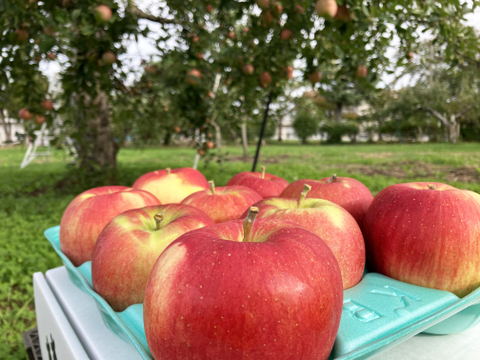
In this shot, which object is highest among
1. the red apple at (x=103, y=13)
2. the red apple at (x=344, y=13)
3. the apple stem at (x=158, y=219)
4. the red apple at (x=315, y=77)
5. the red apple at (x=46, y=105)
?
the red apple at (x=103, y=13)

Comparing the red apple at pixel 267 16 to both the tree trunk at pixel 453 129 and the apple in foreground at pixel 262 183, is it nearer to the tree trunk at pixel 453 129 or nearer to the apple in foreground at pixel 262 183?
the apple in foreground at pixel 262 183

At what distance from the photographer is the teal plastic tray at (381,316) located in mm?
586

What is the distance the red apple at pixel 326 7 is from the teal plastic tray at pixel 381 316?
141 centimetres

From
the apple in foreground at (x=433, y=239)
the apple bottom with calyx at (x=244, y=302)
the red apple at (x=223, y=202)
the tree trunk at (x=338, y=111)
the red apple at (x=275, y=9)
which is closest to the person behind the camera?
the apple bottom with calyx at (x=244, y=302)

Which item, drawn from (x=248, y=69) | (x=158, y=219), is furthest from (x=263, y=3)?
(x=158, y=219)

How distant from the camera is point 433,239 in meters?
0.80

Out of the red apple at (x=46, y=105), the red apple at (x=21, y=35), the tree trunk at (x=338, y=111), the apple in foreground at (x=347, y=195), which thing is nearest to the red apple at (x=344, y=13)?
the apple in foreground at (x=347, y=195)

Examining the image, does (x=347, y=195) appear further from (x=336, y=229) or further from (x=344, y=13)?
(x=344, y=13)

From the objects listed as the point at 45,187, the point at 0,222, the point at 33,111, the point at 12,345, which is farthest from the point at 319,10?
the point at 45,187

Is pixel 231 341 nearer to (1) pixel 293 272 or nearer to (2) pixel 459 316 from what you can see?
(1) pixel 293 272

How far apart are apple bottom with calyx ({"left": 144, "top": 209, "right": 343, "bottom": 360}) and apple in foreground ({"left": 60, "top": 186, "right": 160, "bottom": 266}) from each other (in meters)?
0.56

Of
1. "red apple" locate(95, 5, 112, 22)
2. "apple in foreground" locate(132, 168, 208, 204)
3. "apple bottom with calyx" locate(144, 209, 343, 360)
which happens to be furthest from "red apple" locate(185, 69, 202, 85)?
"apple bottom with calyx" locate(144, 209, 343, 360)

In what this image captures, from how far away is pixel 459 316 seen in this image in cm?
78

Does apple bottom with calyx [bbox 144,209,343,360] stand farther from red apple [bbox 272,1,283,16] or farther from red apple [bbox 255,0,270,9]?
red apple [bbox 272,1,283,16]
